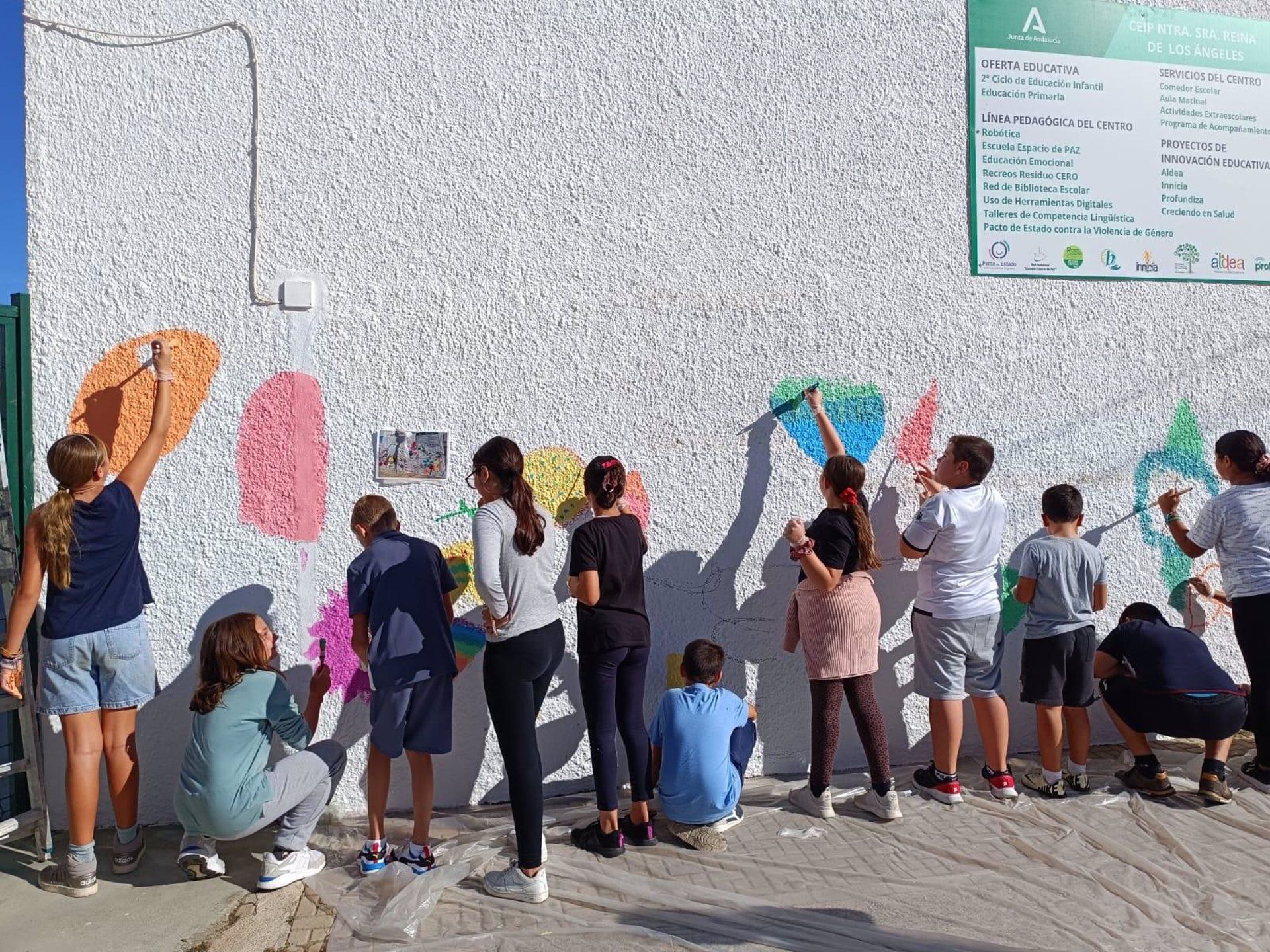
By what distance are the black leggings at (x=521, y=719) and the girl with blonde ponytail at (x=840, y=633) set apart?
1.12m

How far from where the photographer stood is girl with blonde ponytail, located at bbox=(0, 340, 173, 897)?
3162 mm

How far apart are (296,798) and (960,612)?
2642 millimetres

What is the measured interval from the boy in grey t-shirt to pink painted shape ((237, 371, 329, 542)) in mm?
2983

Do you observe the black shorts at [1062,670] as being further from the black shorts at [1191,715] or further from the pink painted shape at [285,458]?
the pink painted shape at [285,458]

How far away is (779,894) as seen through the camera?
121 inches

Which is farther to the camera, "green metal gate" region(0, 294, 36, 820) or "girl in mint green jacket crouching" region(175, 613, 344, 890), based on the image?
"green metal gate" region(0, 294, 36, 820)

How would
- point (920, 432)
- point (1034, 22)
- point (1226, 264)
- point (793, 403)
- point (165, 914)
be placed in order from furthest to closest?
point (1226, 264)
point (1034, 22)
point (920, 432)
point (793, 403)
point (165, 914)

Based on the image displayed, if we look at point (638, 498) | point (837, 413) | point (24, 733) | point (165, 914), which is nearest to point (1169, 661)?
point (837, 413)

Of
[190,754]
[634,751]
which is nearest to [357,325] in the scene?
[190,754]

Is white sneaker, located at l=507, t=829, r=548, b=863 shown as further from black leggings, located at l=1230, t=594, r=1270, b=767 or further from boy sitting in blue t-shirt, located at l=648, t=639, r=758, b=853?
black leggings, located at l=1230, t=594, r=1270, b=767

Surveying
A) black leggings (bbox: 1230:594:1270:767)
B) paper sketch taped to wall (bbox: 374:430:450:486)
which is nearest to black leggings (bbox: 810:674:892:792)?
black leggings (bbox: 1230:594:1270:767)

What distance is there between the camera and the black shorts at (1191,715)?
3701mm

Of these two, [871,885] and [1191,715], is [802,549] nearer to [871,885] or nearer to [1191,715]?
[871,885]

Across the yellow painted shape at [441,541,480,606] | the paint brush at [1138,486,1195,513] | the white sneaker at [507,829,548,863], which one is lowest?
the white sneaker at [507,829,548,863]
